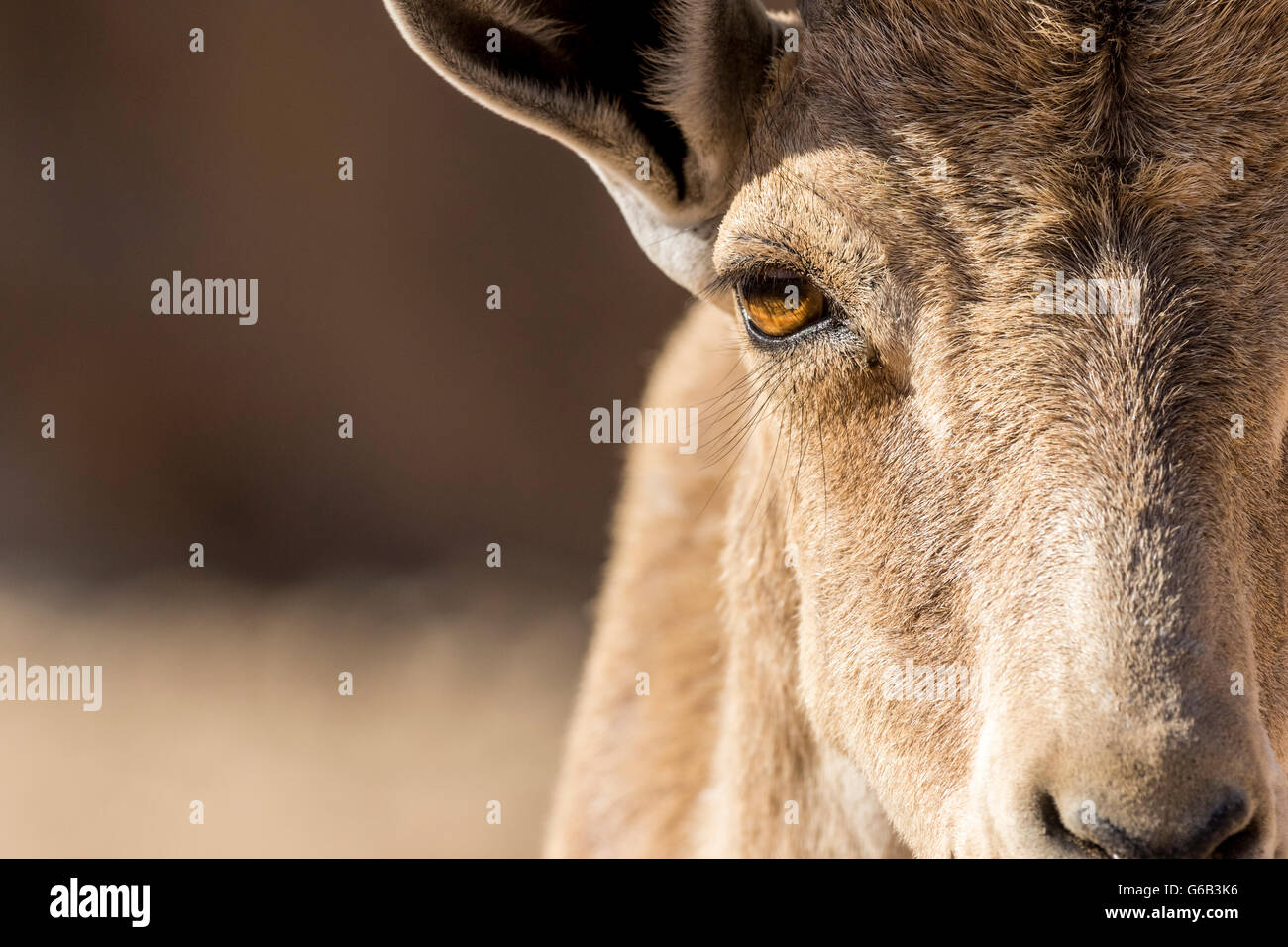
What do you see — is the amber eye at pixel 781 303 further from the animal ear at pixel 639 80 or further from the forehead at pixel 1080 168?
the animal ear at pixel 639 80

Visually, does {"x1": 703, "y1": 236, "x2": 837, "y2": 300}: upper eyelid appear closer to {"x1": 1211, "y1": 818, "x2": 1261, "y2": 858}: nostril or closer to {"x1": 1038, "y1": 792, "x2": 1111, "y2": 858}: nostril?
{"x1": 1038, "y1": 792, "x2": 1111, "y2": 858}: nostril

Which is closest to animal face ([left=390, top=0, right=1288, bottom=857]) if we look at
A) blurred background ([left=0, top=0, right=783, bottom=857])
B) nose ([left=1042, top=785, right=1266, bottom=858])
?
nose ([left=1042, top=785, right=1266, bottom=858])

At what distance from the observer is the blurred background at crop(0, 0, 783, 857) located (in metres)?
12.7

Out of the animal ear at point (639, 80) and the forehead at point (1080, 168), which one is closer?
the forehead at point (1080, 168)

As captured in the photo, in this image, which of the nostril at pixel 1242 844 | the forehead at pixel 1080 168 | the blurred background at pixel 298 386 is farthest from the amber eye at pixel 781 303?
the blurred background at pixel 298 386

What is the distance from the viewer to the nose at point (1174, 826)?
257 cm

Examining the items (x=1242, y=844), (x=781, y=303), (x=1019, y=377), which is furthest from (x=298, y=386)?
(x=1242, y=844)

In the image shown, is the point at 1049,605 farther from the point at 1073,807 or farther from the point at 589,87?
the point at 589,87

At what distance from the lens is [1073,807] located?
8.74 ft

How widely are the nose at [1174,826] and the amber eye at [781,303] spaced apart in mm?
1435

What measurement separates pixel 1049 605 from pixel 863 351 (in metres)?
0.87

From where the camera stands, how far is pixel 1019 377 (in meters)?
3.10

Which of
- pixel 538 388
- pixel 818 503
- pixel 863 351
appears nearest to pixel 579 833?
pixel 818 503

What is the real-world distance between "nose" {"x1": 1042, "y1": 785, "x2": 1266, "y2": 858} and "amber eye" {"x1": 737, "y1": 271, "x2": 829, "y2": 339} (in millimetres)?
1435
